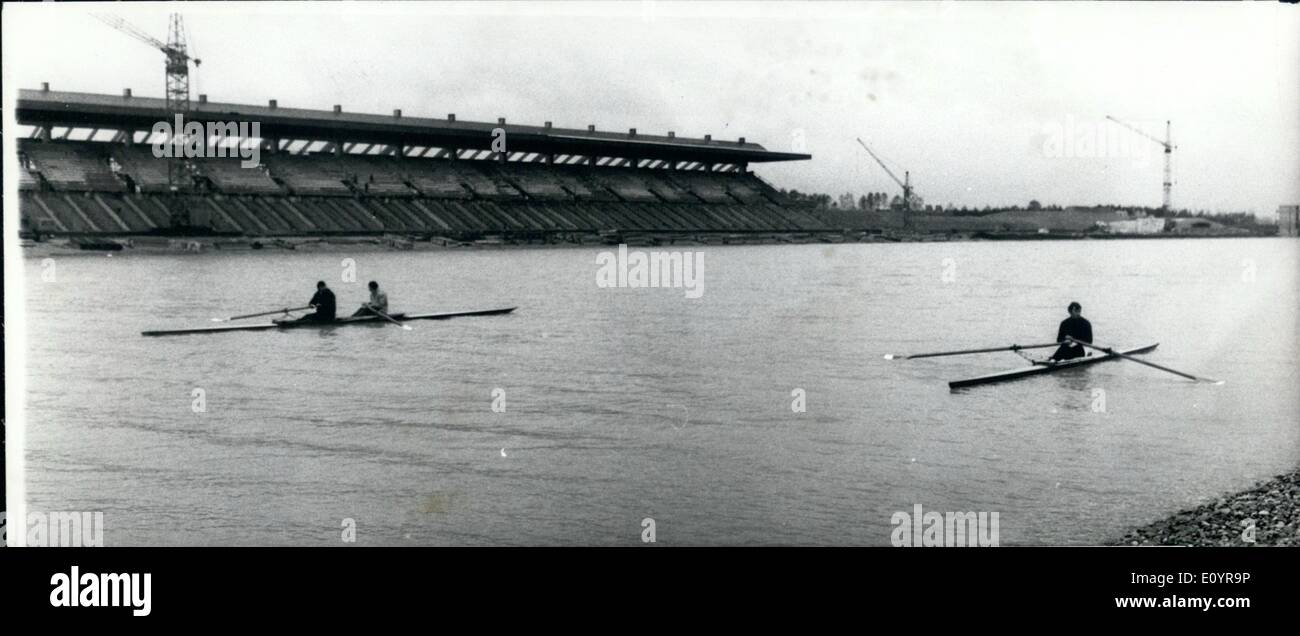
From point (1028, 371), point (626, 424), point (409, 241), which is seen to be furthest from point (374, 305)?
point (409, 241)

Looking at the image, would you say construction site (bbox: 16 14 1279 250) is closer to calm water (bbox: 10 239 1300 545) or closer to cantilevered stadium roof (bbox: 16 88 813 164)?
cantilevered stadium roof (bbox: 16 88 813 164)

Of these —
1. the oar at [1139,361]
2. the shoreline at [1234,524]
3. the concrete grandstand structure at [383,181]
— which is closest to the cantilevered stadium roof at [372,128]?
the concrete grandstand structure at [383,181]

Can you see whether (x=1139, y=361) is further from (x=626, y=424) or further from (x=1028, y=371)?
(x=626, y=424)

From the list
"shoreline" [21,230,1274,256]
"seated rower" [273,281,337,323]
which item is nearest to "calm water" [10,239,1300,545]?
"seated rower" [273,281,337,323]

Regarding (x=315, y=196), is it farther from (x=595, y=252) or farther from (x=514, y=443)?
(x=514, y=443)
